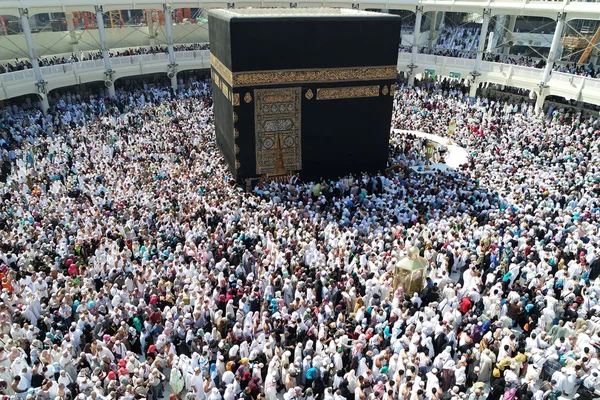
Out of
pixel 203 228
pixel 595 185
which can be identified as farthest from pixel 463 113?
pixel 203 228

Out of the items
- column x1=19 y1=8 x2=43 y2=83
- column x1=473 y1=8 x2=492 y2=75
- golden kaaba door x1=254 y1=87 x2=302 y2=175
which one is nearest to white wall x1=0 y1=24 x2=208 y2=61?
column x1=19 y1=8 x2=43 y2=83

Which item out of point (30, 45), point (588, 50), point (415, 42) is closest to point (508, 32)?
point (588, 50)

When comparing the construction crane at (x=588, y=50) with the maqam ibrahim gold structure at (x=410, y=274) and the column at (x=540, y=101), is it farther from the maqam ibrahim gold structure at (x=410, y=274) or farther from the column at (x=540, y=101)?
the maqam ibrahim gold structure at (x=410, y=274)

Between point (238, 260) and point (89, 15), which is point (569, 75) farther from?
point (89, 15)

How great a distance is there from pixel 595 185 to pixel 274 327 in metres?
10.2

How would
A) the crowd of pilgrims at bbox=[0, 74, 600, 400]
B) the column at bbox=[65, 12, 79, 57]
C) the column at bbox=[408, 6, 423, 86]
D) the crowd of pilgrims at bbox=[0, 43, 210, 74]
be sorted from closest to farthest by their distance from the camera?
the crowd of pilgrims at bbox=[0, 74, 600, 400], the crowd of pilgrims at bbox=[0, 43, 210, 74], the column at bbox=[408, 6, 423, 86], the column at bbox=[65, 12, 79, 57]

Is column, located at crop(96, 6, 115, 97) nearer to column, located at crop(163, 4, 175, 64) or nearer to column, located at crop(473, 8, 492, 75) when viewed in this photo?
column, located at crop(163, 4, 175, 64)

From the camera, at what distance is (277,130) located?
14383mm

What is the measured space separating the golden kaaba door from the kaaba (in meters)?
0.03

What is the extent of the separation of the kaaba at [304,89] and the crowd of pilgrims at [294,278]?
1.19 m

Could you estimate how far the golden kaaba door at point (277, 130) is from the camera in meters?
14.0

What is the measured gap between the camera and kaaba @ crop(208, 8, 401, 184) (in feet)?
43.6

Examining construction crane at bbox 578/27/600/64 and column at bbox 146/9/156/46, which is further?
column at bbox 146/9/156/46

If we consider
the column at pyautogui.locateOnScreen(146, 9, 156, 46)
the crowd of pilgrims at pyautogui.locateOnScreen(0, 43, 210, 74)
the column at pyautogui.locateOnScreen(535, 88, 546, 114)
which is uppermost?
the column at pyautogui.locateOnScreen(146, 9, 156, 46)
